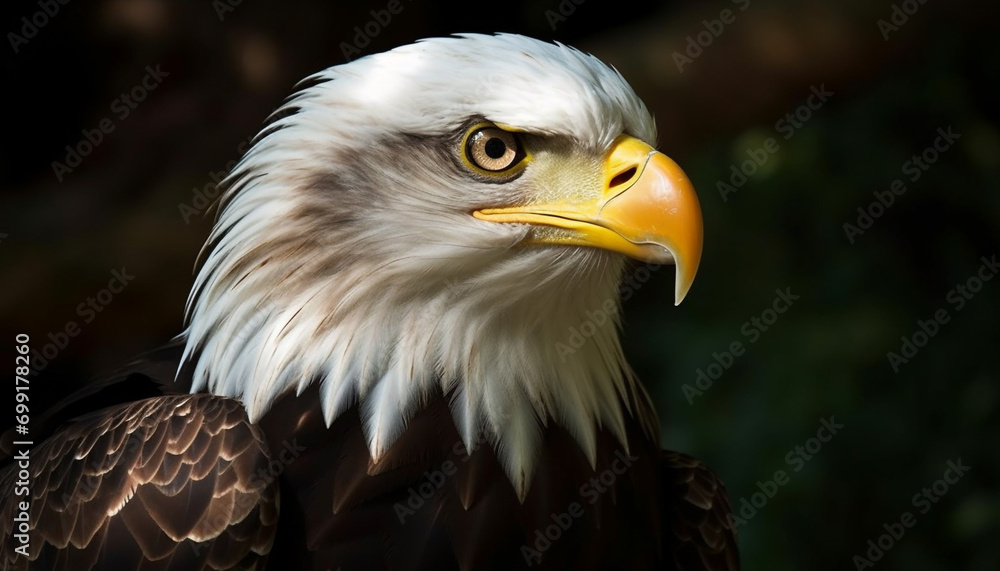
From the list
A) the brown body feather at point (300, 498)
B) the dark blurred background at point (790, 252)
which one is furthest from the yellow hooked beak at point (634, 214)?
the dark blurred background at point (790, 252)

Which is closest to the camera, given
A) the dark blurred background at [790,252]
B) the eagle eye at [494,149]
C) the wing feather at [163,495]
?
the wing feather at [163,495]

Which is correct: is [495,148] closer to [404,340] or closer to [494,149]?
[494,149]

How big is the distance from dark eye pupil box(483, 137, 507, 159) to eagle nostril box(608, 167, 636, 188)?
0.84ft

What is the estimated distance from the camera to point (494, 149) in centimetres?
240

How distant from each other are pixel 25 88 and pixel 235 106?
1441 millimetres

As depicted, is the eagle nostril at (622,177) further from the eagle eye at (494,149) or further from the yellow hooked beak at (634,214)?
the eagle eye at (494,149)

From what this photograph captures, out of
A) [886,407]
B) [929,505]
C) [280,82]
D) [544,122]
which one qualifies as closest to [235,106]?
[280,82]

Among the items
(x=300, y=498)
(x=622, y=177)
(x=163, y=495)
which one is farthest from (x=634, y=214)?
(x=163, y=495)

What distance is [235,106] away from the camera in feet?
15.6

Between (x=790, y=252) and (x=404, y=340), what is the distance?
2687 millimetres

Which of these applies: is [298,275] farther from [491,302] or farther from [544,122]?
[544,122]

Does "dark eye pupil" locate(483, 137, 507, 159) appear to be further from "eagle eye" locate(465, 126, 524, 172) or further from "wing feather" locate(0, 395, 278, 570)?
"wing feather" locate(0, 395, 278, 570)

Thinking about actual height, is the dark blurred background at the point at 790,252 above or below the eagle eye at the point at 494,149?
below

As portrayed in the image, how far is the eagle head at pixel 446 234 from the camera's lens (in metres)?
2.37
